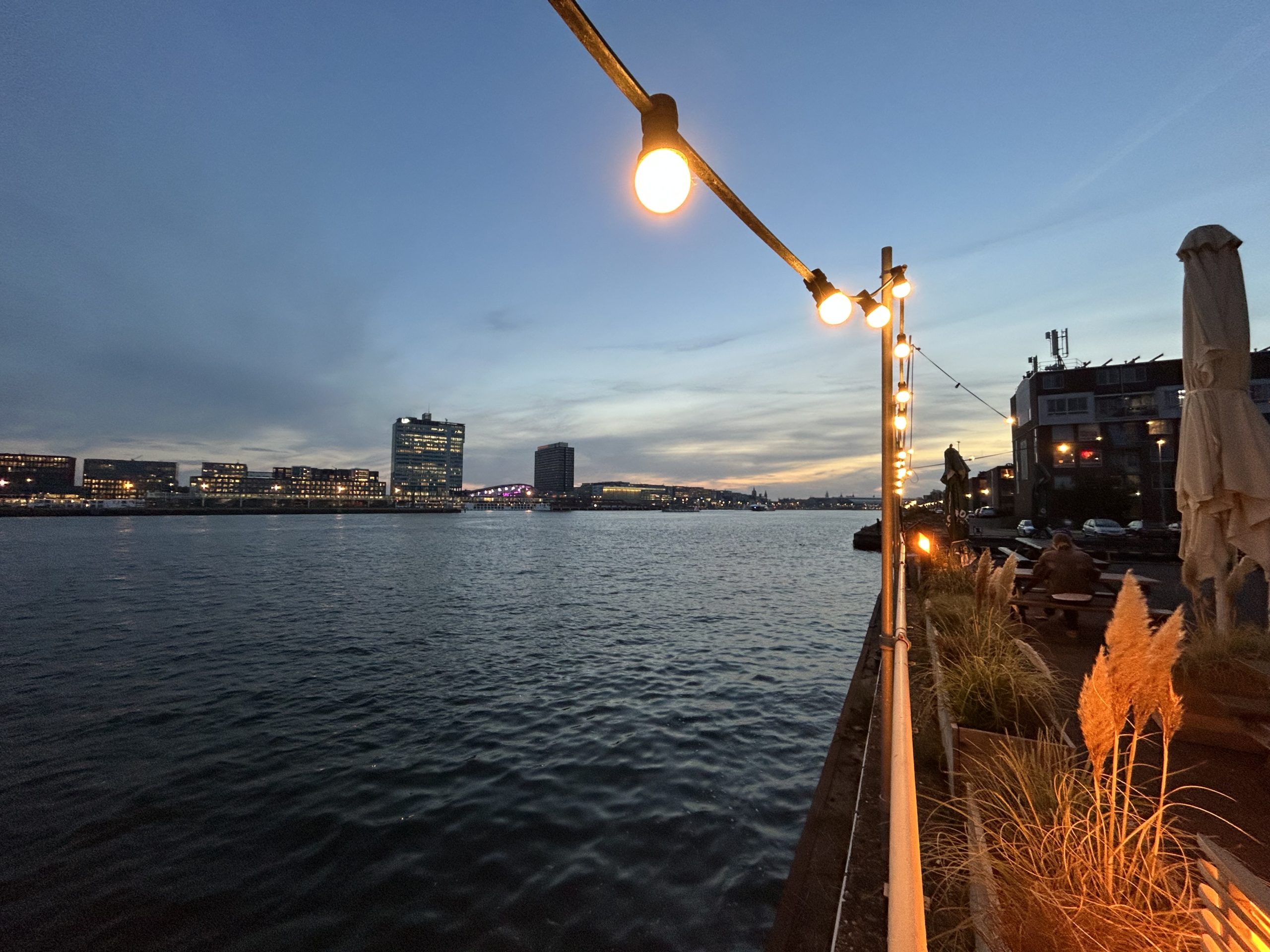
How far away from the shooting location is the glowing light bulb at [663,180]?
2400 mm

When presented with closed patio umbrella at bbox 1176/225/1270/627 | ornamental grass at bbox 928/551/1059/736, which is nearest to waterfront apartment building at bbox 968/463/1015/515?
ornamental grass at bbox 928/551/1059/736

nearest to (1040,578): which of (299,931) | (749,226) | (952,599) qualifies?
(952,599)

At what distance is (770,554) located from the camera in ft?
162

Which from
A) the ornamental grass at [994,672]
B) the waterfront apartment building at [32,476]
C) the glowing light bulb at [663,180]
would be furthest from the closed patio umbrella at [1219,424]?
the waterfront apartment building at [32,476]

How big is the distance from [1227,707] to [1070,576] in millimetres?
4837

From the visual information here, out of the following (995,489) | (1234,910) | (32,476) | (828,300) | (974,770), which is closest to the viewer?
(1234,910)

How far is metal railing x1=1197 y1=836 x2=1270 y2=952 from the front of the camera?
174 cm

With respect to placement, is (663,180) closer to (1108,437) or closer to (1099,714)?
(1099,714)

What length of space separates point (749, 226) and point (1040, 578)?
34.1 ft

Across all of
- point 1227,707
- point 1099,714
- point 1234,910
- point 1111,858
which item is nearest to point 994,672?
point 1227,707

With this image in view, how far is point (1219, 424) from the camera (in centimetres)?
583

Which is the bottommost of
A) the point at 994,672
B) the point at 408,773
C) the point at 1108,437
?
the point at 408,773

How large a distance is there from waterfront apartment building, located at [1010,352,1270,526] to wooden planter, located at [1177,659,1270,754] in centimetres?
4677

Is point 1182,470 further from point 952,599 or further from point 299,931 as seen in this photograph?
point 299,931
